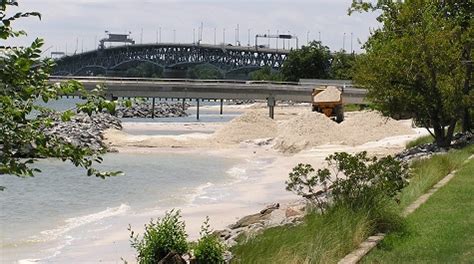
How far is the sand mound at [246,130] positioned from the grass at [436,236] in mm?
38100

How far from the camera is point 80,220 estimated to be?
2216cm

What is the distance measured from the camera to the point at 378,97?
103ft

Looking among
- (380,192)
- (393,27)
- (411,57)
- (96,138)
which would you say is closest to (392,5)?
(393,27)

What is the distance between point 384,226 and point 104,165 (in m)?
28.2

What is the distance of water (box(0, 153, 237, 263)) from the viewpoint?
63.9ft

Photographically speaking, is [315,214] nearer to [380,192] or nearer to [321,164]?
[380,192]

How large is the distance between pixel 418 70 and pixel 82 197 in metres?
13.6

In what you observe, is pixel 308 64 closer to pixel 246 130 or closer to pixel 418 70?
pixel 246 130

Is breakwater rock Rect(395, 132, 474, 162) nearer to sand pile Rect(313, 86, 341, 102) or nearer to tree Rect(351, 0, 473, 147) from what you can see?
tree Rect(351, 0, 473, 147)

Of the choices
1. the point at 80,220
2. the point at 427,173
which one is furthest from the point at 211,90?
the point at 427,173

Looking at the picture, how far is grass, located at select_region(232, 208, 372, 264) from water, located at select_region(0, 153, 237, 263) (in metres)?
7.03

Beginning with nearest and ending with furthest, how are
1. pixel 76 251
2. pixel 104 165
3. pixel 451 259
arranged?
pixel 451 259
pixel 76 251
pixel 104 165

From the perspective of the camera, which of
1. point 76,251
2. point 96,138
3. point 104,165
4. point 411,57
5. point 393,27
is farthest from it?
point 96,138

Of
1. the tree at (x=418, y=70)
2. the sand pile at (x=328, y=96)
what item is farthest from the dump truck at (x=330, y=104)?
the tree at (x=418, y=70)
